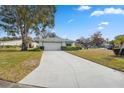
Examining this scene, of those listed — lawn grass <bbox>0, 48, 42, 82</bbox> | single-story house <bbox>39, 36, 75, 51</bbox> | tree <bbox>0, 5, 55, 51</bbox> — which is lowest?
lawn grass <bbox>0, 48, 42, 82</bbox>

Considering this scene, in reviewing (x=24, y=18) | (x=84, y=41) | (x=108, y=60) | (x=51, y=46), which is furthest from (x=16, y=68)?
(x=84, y=41)

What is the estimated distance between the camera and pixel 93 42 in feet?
240

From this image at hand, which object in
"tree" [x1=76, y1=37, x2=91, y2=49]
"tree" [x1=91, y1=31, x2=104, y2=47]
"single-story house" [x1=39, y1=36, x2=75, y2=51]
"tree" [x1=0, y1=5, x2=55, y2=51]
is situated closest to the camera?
"tree" [x1=0, y1=5, x2=55, y2=51]

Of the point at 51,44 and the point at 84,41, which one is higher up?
the point at 84,41

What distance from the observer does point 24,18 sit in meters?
40.3

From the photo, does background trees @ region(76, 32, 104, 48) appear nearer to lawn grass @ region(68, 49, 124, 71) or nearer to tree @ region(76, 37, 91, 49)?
A: tree @ region(76, 37, 91, 49)

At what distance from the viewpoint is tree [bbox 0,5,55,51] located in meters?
39.8

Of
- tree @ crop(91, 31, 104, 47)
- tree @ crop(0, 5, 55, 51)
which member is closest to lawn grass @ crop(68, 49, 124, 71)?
tree @ crop(0, 5, 55, 51)

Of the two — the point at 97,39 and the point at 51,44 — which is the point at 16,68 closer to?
the point at 51,44

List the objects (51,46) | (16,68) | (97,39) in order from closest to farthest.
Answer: (16,68), (51,46), (97,39)

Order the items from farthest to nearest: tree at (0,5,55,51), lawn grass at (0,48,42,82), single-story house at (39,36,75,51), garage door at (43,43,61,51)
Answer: single-story house at (39,36,75,51) → garage door at (43,43,61,51) → tree at (0,5,55,51) → lawn grass at (0,48,42,82)

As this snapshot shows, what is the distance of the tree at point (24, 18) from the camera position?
3984cm
